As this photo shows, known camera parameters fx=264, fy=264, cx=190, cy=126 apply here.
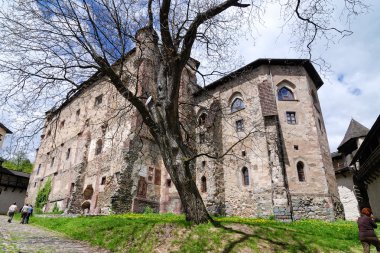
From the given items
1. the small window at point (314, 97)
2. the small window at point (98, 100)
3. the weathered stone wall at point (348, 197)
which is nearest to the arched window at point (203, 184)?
the small window at point (314, 97)

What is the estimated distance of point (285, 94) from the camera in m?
20.7

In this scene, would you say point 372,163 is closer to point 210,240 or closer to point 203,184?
point 203,184

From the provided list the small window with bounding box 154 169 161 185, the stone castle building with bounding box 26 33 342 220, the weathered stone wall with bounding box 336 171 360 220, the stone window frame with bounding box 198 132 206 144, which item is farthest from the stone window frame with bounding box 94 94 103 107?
the weathered stone wall with bounding box 336 171 360 220

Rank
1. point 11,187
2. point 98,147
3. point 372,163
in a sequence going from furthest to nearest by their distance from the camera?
point 11,187
point 98,147
point 372,163

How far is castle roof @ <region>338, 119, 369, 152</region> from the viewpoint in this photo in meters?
28.6

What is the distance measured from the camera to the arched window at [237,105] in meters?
22.1

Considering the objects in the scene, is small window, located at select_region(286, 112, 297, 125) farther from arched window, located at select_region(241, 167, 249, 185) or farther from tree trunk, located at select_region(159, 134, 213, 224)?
tree trunk, located at select_region(159, 134, 213, 224)

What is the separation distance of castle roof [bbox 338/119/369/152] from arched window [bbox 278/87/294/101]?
509 inches

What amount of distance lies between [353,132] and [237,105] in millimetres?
15998

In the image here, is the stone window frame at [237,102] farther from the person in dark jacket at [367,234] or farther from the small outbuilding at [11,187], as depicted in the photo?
the small outbuilding at [11,187]

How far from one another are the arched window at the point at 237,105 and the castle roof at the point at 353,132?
15.0m

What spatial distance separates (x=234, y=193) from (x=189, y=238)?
13.5 meters

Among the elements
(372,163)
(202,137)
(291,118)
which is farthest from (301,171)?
(202,137)

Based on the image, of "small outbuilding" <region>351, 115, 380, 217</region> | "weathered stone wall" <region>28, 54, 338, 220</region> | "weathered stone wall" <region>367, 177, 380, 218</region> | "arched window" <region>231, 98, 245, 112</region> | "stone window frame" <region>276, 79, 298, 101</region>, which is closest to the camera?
"weathered stone wall" <region>28, 54, 338, 220</region>
